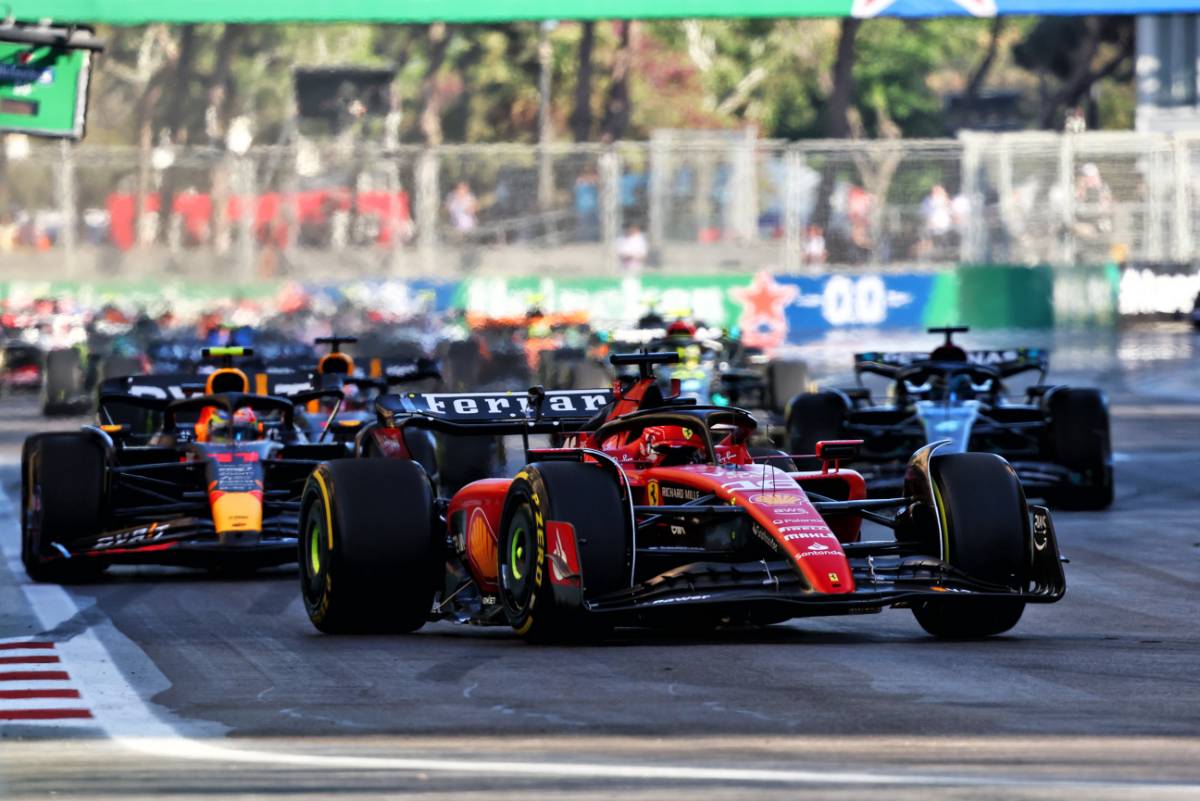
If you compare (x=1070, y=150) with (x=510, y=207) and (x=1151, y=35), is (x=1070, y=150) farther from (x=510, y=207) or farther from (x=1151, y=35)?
(x=1151, y=35)

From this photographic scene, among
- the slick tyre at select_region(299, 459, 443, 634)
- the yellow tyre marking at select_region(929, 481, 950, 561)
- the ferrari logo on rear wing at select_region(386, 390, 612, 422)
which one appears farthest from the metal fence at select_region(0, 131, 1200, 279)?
the slick tyre at select_region(299, 459, 443, 634)

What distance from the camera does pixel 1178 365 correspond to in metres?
36.6

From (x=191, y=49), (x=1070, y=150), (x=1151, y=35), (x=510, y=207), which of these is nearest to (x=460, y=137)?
(x=191, y=49)

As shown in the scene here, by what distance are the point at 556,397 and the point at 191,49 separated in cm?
5743

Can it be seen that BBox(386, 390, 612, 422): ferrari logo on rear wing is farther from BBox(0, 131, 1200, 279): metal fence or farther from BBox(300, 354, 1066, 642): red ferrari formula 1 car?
BBox(0, 131, 1200, 279): metal fence

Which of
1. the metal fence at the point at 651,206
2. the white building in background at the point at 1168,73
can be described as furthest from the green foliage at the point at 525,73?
the metal fence at the point at 651,206

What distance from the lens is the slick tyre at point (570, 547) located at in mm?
10414

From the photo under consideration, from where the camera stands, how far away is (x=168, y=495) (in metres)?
15.4

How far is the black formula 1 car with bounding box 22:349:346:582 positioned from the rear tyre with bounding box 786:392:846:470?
206 inches

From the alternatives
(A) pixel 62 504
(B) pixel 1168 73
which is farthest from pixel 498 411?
(B) pixel 1168 73

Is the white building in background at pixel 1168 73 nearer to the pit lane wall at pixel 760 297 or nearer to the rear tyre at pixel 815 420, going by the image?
the pit lane wall at pixel 760 297

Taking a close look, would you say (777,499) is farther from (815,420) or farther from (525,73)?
(525,73)

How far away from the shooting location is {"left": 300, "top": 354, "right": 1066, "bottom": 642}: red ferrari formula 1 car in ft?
34.1

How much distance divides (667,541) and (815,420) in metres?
8.83
